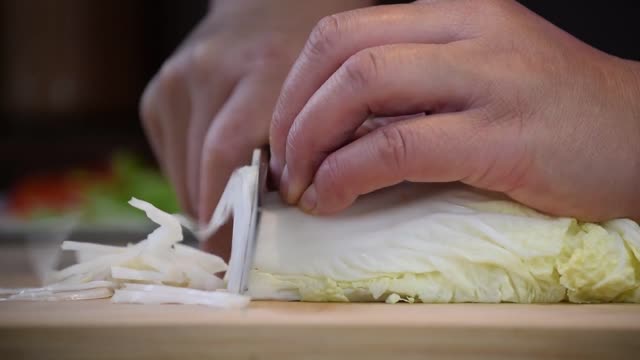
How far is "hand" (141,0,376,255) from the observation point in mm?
1395

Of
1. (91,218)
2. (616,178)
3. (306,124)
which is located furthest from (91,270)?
(91,218)

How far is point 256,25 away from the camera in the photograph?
1.56 metres

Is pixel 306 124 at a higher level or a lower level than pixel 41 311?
higher

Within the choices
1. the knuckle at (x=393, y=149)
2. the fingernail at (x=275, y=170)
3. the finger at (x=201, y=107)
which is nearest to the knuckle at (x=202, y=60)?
the finger at (x=201, y=107)

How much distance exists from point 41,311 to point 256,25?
2.80 ft

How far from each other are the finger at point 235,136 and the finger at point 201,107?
107mm

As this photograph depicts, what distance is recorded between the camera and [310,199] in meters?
0.99

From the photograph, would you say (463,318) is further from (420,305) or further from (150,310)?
(150,310)

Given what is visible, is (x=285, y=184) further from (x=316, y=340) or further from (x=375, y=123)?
(x=316, y=340)

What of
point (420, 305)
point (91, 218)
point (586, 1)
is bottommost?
point (91, 218)

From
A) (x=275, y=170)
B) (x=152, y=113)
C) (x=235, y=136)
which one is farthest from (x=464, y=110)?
(x=152, y=113)

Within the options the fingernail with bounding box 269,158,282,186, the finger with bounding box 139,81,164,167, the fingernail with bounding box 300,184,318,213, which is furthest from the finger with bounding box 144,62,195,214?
the fingernail with bounding box 300,184,318,213

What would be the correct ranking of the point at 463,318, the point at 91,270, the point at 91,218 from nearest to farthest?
the point at 463,318
the point at 91,270
the point at 91,218

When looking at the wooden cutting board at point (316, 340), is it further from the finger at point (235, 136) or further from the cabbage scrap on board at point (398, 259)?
the finger at point (235, 136)
